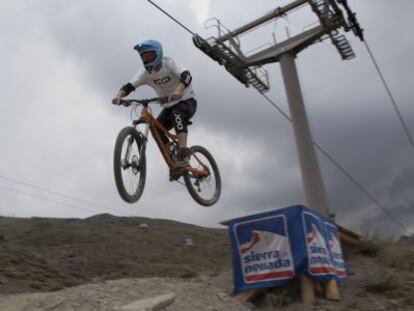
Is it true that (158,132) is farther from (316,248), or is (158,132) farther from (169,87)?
(316,248)

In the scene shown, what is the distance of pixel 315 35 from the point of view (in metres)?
21.3

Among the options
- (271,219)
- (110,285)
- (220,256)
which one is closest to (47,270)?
(110,285)

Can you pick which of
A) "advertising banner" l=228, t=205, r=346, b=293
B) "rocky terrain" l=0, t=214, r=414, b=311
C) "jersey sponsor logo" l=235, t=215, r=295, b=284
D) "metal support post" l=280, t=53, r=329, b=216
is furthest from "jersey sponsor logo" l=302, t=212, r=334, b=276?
"metal support post" l=280, t=53, r=329, b=216

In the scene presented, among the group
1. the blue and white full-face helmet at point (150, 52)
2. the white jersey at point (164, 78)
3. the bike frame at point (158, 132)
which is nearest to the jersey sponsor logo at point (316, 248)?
the bike frame at point (158, 132)

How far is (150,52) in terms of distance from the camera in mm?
8328

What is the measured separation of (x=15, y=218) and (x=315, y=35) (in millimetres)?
36523

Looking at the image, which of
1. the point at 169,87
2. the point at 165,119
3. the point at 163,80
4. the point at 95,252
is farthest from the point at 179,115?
the point at 95,252

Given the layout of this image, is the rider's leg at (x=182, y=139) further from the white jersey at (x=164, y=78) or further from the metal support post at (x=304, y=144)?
the metal support post at (x=304, y=144)

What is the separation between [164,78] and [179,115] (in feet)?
2.10

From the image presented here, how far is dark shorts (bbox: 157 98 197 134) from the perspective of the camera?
8.93 meters

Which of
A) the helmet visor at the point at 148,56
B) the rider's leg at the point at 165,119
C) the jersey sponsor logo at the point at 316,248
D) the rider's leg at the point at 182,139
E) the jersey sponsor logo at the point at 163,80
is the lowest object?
the jersey sponsor logo at the point at 316,248

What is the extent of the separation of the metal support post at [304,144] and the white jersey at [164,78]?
38.3 ft

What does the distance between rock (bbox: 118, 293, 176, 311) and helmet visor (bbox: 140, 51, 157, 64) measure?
11.8 feet

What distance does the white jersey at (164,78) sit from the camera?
8656 millimetres
